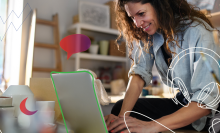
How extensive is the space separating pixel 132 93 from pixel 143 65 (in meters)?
0.15

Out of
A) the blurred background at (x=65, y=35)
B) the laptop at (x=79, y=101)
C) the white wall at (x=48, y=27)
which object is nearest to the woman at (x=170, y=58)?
the laptop at (x=79, y=101)

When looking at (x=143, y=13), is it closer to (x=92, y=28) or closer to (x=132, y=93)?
(x=132, y=93)

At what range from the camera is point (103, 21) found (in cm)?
216

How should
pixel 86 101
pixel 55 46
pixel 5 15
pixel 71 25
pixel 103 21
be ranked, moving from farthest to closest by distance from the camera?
pixel 103 21
pixel 71 25
pixel 55 46
pixel 5 15
pixel 86 101

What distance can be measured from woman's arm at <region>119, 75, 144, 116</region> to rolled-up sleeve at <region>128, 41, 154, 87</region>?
0.07 ft

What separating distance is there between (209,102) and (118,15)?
1.82 feet

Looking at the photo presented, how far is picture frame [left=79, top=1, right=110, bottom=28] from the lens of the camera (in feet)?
6.62

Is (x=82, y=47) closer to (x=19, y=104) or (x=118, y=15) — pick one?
(x=19, y=104)

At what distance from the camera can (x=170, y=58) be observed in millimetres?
814

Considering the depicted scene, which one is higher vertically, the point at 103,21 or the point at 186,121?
the point at 103,21

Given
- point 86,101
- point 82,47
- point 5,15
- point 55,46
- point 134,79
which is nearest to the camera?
point 86,101

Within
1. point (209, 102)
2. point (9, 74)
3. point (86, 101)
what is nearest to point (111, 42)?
point (9, 74)

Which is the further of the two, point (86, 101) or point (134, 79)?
point (134, 79)

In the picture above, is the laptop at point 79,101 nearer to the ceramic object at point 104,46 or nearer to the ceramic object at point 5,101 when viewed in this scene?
the ceramic object at point 5,101
